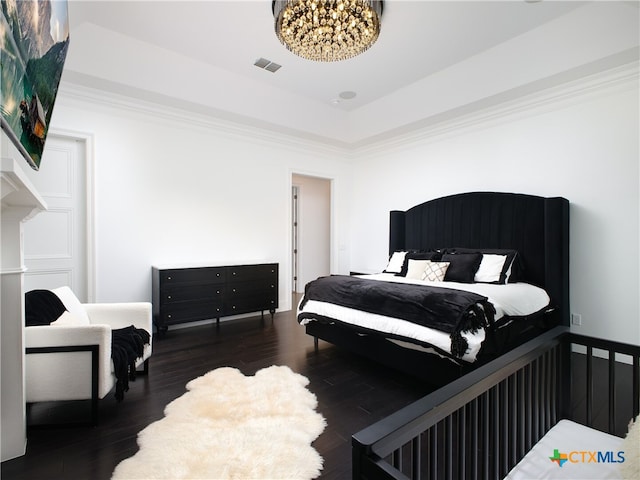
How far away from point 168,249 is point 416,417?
3927mm

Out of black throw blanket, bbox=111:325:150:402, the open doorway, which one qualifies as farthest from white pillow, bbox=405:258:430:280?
A: the open doorway

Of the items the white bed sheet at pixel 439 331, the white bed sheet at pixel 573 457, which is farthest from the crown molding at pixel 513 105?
the white bed sheet at pixel 573 457

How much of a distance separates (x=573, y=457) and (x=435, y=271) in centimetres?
250

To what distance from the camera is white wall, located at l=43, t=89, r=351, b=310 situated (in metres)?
3.66

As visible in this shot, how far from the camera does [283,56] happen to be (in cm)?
369

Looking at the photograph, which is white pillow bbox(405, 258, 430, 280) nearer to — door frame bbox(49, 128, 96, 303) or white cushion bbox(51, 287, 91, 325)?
white cushion bbox(51, 287, 91, 325)

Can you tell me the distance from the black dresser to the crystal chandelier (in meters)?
2.68

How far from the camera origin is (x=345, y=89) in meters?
4.49

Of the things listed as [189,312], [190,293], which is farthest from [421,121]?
[189,312]

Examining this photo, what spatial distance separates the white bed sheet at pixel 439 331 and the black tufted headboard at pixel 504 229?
289 mm

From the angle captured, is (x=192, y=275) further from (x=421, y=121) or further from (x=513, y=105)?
(x=513, y=105)

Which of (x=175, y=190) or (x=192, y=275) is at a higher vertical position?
(x=175, y=190)

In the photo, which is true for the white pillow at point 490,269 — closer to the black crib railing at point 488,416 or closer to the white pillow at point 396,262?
the white pillow at point 396,262

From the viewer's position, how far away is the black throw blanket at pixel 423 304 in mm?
2234
